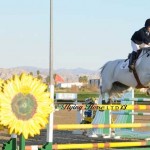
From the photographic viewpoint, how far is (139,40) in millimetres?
8641

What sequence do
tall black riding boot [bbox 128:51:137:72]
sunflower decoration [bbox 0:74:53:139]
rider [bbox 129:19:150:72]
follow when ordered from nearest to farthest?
1. sunflower decoration [bbox 0:74:53:139]
2. rider [bbox 129:19:150:72]
3. tall black riding boot [bbox 128:51:137:72]

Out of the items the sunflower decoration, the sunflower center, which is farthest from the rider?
the sunflower center

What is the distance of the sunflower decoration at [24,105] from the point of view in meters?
3.52

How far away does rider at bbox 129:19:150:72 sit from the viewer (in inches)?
333

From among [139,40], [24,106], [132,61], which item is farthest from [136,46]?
[24,106]

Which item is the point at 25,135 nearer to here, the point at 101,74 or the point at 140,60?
the point at 140,60

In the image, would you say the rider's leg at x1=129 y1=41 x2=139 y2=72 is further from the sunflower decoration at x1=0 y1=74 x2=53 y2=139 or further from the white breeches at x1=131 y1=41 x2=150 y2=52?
the sunflower decoration at x1=0 y1=74 x2=53 y2=139

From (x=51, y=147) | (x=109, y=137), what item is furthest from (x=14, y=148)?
(x=109, y=137)

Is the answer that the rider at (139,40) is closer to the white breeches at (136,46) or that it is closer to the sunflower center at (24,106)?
the white breeches at (136,46)

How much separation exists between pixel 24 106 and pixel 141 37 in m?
5.22

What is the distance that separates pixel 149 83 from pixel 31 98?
5.00 m

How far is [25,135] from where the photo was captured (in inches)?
144

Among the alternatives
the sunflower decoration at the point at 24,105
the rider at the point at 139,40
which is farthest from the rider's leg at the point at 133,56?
the sunflower decoration at the point at 24,105

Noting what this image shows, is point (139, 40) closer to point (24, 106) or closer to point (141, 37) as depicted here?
point (141, 37)
